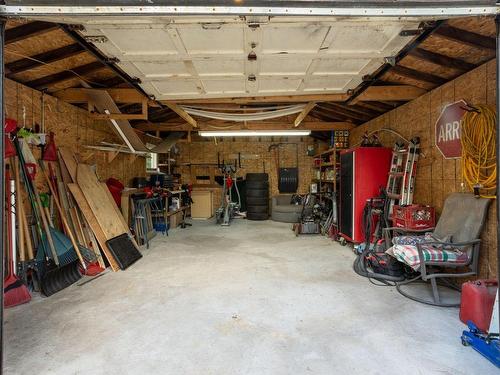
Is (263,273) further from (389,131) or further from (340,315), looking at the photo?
(389,131)

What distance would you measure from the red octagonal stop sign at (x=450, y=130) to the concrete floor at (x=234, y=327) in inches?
72.4

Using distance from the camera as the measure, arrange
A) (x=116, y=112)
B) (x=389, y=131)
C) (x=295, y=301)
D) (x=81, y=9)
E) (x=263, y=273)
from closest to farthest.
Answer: (x=81, y=9) → (x=295, y=301) → (x=263, y=273) → (x=116, y=112) → (x=389, y=131)

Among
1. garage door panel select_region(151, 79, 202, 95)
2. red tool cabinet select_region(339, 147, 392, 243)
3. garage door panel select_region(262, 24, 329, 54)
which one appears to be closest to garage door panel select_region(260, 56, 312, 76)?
garage door panel select_region(262, 24, 329, 54)

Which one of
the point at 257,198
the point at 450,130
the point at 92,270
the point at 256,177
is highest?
the point at 450,130

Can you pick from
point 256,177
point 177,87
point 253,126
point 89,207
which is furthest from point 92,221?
point 256,177

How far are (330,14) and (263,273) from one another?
3063 millimetres

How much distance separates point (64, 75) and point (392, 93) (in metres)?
4.38

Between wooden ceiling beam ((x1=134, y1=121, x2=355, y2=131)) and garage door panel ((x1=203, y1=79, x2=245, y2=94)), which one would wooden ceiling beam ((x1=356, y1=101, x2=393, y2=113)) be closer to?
wooden ceiling beam ((x1=134, y1=121, x2=355, y2=131))

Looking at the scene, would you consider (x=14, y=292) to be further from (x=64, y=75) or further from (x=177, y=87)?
(x=177, y=87)

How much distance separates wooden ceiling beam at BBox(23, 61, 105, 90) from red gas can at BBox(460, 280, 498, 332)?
4573mm

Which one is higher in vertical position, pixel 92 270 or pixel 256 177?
pixel 256 177

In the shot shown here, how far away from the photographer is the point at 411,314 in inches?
101

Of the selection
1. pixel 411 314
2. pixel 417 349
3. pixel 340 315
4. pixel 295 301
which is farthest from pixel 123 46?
pixel 411 314

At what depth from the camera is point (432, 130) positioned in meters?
3.74
